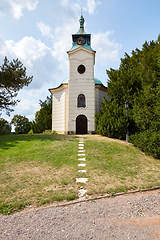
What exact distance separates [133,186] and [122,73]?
11154mm

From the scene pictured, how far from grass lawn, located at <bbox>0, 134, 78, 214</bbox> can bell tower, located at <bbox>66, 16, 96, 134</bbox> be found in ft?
27.5

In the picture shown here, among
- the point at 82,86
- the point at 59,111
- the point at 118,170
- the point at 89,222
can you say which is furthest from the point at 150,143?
the point at 59,111

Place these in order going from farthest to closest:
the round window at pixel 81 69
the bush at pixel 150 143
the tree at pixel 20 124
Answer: the tree at pixel 20 124 → the round window at pixel 81 69 → the bush at pixel 150 143

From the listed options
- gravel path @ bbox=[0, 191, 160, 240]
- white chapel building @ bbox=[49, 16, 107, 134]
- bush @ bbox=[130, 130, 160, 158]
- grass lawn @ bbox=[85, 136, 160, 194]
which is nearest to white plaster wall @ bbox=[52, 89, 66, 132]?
white chapel building @ bbox=[49, 16, 107, 134]

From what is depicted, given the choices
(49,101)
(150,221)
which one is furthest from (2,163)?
(49,101)

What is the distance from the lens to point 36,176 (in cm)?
594

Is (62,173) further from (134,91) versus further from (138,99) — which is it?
(134,91)

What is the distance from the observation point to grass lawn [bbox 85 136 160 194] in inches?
205

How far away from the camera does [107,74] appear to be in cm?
1530

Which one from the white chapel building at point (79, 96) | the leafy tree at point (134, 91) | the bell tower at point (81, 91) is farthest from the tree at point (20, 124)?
the leafy tree at point (134, 91)

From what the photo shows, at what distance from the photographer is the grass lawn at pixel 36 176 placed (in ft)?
13.8

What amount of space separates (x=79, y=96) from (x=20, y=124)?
18.1 metres

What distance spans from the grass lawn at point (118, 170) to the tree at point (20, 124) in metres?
23.6

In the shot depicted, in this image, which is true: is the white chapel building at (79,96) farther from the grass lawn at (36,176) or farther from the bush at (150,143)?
the grass lawn at (36,176)
